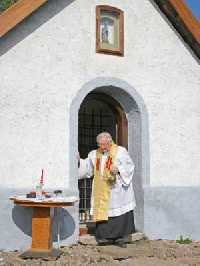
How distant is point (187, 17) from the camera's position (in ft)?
27.7

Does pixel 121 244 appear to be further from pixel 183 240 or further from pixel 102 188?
pixel 183 240

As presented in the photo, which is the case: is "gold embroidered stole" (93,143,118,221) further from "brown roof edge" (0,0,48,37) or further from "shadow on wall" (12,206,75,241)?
"brown roof edge" (0,0,48,37)

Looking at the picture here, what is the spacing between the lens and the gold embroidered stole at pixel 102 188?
24.3 feet

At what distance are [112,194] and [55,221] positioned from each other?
1.03 meters

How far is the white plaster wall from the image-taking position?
23.3ft

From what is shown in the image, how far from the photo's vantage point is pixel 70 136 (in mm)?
7449

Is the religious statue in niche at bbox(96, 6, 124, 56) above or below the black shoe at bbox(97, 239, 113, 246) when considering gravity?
above

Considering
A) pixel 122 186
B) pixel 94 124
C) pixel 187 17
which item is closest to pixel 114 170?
pixel 122 186

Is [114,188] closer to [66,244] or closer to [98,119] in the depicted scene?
[66,244]

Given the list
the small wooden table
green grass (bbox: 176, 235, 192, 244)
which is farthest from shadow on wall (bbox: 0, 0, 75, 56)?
green grass (bbox: 176, 235, 192, 244)

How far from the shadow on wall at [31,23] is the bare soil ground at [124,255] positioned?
10.2 ft

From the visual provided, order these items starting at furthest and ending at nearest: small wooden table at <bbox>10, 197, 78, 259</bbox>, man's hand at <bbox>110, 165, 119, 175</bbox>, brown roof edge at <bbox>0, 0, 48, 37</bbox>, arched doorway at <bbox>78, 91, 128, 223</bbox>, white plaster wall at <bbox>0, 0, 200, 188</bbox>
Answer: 1. arched doorway at <bbox>78, 91, 128, 223</bbox>
2. man's hand at <bbox>110, 165, 119, 175</bbox>
3. white plaster wall at <bbox>0, 0, 200, 188</bbox>
4. brown roof edge at <bbox>0, 0, 48, 37</bbox>
5. small wooden table at <bbox>10, 197, 78, 259</bbox>

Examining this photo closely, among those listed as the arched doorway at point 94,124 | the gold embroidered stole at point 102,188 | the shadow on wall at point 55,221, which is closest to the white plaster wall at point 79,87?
the shadow on wall at point 55,221

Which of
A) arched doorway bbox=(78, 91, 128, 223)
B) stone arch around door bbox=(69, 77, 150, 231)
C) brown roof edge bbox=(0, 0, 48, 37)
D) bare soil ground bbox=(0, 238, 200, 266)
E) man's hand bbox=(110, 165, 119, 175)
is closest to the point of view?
bare soil ground bbox=(0, 238, 200, 266)
